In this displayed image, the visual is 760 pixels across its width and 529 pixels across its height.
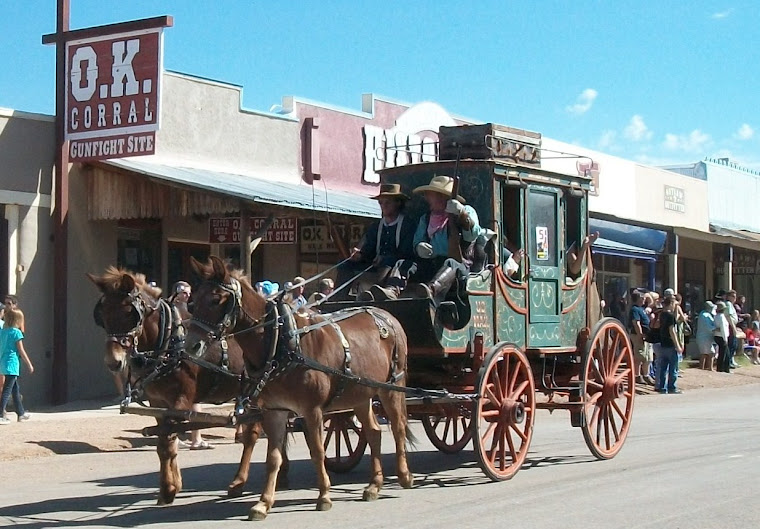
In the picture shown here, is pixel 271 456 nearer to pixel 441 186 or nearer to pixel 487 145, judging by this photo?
pixel 441 186

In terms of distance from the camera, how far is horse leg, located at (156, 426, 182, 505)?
8.66 meters

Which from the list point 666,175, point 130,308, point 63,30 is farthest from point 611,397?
point 666,175

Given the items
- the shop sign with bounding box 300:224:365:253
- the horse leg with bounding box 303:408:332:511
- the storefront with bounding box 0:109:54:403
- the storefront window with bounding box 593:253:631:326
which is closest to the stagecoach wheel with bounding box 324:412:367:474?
the horse leg with bounding box 303:408:332:511

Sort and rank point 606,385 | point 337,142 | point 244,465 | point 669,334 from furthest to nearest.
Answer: point 337,142
point 669,334
point 606,385
point 244,465

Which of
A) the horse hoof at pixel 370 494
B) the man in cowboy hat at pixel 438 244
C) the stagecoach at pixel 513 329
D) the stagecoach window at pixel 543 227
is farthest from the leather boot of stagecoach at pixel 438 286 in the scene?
the horse hoof at pixel 370 494

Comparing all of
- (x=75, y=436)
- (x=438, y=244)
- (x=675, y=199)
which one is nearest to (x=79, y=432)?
(x=75, y=436)

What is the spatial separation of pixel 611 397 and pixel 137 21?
894 centimetres

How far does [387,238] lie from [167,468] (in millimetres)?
3212

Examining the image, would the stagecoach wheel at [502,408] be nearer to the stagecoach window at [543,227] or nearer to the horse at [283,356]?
the horse at [283,356]

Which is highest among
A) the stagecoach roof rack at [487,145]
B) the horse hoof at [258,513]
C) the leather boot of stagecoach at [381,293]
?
the stagecoach roof rack at [487,145]

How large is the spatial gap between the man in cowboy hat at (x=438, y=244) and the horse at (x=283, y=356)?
0.98 m

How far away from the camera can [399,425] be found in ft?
31.3

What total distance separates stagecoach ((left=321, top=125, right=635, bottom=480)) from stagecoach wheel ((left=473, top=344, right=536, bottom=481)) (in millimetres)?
12

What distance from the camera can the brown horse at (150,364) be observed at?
27.7ft
